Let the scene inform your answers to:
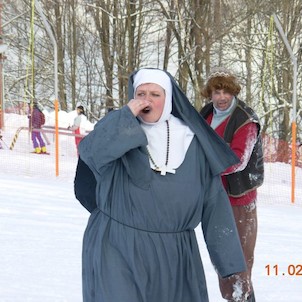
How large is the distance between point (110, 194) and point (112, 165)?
11 cm

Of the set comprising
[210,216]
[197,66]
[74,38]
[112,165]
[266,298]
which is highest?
[74,38]

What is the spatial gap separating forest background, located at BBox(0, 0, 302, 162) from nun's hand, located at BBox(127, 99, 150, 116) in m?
12.6

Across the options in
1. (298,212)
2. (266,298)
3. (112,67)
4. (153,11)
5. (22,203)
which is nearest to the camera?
(266,298)

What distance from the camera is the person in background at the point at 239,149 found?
3.53 metres

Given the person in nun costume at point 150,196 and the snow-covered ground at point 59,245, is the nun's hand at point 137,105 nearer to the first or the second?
the person in nun costume at point 150,196

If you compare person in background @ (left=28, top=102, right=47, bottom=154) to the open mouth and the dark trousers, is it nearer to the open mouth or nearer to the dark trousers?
the dark trousers

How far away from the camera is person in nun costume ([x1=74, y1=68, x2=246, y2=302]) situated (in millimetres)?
2334

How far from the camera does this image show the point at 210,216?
2555 mm

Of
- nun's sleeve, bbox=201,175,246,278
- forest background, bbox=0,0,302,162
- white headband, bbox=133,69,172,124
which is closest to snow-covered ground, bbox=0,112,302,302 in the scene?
nun's sleeve, bbox=201,175,246,278

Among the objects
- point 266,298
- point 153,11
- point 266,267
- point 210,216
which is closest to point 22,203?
point 266,267

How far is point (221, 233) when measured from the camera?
101 inches

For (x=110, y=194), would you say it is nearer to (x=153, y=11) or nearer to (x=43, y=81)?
(x=153, y=11)

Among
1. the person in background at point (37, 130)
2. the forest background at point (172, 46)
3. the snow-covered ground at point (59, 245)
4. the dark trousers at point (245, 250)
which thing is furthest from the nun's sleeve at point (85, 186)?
the forest background at point (172, 46)

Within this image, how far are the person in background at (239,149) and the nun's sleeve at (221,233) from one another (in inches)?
35.5
